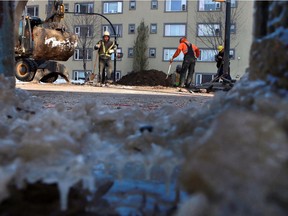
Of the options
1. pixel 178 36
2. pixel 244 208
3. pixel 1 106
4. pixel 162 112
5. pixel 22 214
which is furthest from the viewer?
pixel 178 36

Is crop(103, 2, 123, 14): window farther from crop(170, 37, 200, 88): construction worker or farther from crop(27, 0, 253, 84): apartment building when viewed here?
crop(170, 37, 200, 88): construction worker

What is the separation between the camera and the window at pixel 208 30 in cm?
3002

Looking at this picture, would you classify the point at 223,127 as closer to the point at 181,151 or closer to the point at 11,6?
the point at 181,151

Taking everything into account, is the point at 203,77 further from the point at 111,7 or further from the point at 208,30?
the point at 111,7

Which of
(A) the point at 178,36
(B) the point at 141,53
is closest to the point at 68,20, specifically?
(B) the point at 141,53

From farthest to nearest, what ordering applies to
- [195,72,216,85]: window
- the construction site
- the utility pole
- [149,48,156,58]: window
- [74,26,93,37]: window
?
[149,48,156,58]: window, [74,26,93,37]: window, [195,72,216,85]: window, the utility pole, the construction site

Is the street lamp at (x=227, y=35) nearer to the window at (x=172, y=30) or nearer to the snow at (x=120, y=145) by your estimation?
the snow at (x=120, y=145)

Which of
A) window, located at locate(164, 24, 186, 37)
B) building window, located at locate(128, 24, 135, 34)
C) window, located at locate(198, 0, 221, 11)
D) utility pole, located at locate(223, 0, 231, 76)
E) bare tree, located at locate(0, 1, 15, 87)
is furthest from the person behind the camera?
building window, located at locate(128, 24, 135, 34)

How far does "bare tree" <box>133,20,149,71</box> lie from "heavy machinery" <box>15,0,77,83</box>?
20.4 meters

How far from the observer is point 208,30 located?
101ft

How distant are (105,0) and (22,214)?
3574 cm

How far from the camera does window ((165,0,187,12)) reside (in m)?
33.1

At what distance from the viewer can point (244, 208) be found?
0.53m

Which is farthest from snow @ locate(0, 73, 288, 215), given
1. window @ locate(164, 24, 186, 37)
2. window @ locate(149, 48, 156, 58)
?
window @ locate(149, 48, 156, 58)
